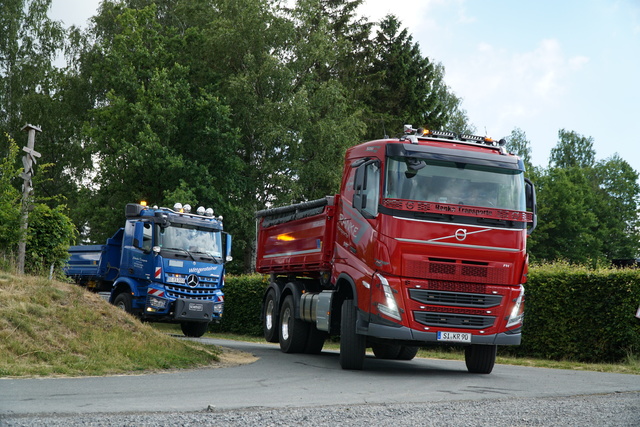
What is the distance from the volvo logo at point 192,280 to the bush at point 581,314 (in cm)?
836

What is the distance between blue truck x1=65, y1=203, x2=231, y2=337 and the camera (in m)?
20.7

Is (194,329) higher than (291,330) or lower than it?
lower

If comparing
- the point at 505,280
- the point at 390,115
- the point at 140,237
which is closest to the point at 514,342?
the point at 505,280

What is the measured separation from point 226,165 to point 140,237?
59.0ft

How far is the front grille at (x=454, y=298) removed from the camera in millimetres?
12328

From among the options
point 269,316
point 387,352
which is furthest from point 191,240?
point 387,352

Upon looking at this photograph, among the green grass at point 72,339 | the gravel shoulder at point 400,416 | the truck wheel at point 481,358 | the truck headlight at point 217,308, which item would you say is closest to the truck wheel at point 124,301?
the truck headlight at point 217,308

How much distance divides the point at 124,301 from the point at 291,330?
21.8ft

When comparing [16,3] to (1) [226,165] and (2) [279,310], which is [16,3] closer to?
(1) [226,165]

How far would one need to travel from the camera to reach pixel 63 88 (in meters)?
45.7

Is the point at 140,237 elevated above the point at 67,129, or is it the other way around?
the point at 67,129

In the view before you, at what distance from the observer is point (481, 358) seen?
13.7 meters

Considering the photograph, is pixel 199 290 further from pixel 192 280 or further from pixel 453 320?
pixel 453 320

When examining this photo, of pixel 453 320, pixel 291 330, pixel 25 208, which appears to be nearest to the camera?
pixel 453 320
